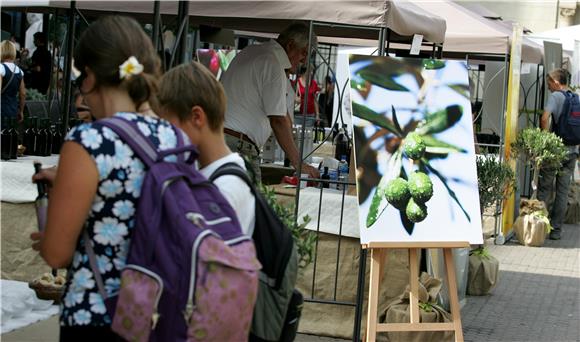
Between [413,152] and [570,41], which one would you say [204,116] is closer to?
[413,152]

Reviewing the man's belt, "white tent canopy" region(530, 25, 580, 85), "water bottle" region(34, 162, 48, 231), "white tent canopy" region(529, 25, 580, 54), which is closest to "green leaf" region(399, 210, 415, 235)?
the man's belt

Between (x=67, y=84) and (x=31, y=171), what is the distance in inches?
39.3

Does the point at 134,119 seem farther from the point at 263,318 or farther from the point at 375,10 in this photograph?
the point at 375,10

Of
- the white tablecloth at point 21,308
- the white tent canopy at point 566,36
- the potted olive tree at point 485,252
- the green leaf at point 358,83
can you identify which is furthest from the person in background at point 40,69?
the green leaf at point 358,83

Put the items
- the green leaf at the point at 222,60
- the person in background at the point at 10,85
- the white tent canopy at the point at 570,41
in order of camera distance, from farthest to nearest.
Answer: the white tent canopy at the point at 570,41, the green leaf at the point at 222,60, the person in background at the point at 10,85

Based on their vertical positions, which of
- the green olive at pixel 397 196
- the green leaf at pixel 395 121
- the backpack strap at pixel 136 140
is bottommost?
the green olive at pixel 397 196

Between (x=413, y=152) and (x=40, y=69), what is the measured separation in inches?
433

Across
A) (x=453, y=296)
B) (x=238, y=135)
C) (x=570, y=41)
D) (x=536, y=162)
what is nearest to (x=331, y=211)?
(x=238, y=135)

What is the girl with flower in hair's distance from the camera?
254 centimetres

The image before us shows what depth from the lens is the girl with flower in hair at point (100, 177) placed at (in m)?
2.54

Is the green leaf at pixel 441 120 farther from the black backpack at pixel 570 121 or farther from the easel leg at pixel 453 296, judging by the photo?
the black backpack at pixel 570 121

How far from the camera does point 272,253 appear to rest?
3.05 m

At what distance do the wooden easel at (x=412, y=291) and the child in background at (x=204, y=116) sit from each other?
2.65m

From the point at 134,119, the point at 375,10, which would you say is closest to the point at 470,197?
the point at 375,10
